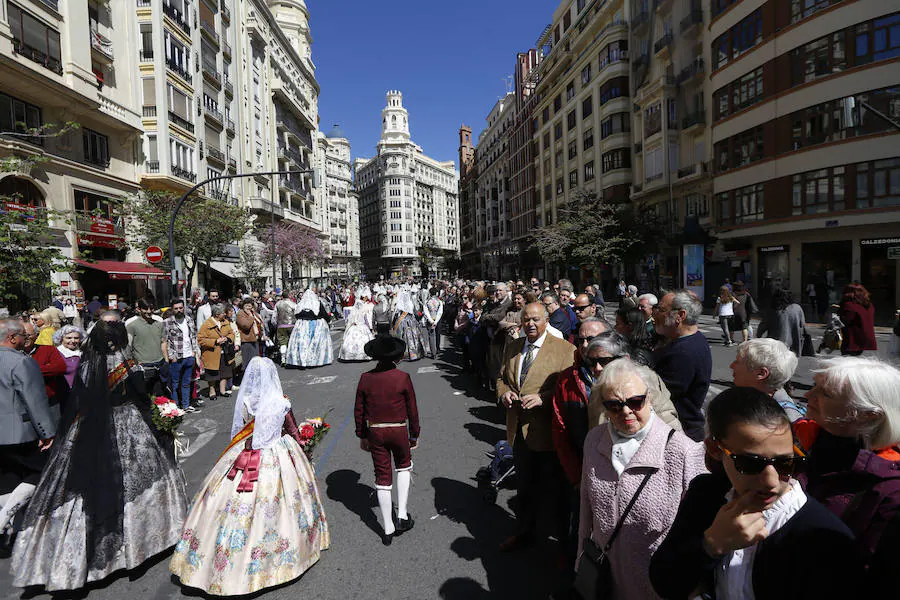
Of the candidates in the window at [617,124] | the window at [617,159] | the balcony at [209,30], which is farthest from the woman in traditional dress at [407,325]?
the window at [617,124]

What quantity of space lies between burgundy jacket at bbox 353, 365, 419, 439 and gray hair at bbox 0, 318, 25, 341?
2912 mm

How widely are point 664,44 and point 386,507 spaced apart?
37.4 meters

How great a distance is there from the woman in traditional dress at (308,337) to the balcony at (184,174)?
20.0m

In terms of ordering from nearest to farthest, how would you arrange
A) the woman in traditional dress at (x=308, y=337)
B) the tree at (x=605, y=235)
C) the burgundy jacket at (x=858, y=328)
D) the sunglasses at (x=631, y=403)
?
the sunglasses at (x=631, y=403) → the burgundy jacket at (x=858, y=328) → the woman in traditional dress at (x=308, y=337) → the tree at (x=605, y=235)

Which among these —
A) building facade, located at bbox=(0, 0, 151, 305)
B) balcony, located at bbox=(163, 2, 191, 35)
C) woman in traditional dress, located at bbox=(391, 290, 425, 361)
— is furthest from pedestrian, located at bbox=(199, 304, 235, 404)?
balcony, located at bbox=(163, 2, 191, 35)

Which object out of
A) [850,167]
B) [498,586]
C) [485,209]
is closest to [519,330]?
[498,586]

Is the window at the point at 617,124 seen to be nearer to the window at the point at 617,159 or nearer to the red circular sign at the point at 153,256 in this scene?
the window at the point at 617,159

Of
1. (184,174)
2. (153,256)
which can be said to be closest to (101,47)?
(184,174)

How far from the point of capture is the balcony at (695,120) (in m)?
30.4

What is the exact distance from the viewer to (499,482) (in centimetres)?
497

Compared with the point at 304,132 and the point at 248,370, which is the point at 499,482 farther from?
the point at 304,132

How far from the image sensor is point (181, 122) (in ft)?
94.9

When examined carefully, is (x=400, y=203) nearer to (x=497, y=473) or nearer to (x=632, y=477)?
(x=497, y=473)

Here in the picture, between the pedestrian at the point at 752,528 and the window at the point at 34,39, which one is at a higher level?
the window at the point at 34,39
